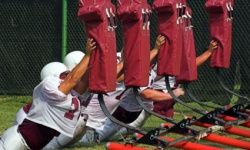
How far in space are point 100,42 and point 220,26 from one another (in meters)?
2.34

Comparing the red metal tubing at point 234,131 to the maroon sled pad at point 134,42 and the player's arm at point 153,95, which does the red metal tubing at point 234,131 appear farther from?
the maroon sled pad at point 134,42

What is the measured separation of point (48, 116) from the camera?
5.91 m

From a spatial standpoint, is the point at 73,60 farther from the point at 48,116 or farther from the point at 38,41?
the point at 38,41

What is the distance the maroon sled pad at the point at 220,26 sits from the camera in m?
7.05

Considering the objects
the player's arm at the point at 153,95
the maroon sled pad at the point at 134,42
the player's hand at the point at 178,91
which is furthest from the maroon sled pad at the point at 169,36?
the player's hand at the point at 178,91

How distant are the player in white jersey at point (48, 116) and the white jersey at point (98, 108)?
93 cm

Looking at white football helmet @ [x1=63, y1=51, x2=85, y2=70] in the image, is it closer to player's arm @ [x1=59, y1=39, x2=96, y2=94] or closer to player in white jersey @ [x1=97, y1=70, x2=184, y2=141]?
player in white jersey @ [x1=97, y1=70, x2=184, y2=141]

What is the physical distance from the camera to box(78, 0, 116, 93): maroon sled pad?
5.05 meters

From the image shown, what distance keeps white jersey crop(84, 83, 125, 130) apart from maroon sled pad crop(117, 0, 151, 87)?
1459 mm

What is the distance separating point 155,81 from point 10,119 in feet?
7.27

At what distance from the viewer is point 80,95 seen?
237 inches

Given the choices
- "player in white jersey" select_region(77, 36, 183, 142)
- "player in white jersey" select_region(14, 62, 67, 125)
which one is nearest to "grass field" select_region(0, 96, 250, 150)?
"player in white jersey" select_region(77, 36, 183, 142)

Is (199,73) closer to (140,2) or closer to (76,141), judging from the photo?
(76,141)

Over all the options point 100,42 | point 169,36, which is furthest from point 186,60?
point 100,42
